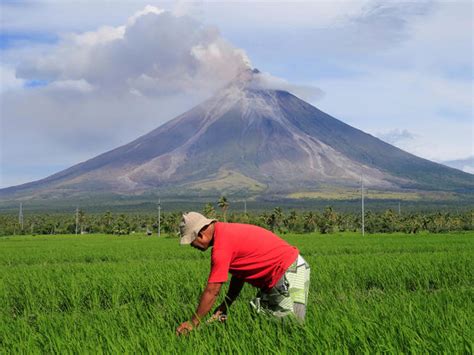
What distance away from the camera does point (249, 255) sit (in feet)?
15.1

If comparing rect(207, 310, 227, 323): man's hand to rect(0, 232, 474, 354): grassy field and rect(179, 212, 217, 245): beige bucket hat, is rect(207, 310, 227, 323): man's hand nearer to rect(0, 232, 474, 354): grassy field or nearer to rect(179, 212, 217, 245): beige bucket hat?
rect(0, 232, 474, 354): grassy field

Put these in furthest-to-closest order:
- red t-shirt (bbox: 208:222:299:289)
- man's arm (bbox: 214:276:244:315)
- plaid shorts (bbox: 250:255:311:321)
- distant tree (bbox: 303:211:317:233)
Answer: distant tree (bbox: 303:211:317:233), man's arm (bbox: 214:276:244:315), plaid shorts (bbox: 250:255:311:321), red t-shirt (bbox: 208:222:299:289)

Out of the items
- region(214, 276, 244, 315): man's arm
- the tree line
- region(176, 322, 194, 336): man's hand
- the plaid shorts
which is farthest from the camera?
the tree line

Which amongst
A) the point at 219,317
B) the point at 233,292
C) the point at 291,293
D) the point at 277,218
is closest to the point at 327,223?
the point at 277,218

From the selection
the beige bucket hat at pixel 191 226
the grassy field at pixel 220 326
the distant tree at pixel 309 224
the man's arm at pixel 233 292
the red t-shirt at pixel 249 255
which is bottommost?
the distant tree at pixel 309 224

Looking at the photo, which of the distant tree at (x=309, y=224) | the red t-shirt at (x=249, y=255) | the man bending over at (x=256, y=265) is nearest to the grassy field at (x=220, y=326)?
the man bending over at (x=256, y=265)

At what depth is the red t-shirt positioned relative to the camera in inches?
172

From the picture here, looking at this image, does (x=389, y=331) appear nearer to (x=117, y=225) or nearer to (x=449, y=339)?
(x=449, y=339)

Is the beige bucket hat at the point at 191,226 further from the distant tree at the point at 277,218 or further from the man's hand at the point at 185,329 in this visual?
the distant tree at the point at 277,218

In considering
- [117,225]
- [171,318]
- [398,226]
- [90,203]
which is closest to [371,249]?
[171,318]

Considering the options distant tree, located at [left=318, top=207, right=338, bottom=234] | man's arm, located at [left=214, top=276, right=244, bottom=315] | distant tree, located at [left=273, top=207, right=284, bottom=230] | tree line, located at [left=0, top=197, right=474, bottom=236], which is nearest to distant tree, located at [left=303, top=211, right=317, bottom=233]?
tree line, located at [left=0, top=197, right=474, bottom=236]

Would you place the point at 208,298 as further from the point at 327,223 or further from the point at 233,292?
the point at 327,223

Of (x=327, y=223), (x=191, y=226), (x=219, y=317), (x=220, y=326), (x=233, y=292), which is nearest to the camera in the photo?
(x=191, y=226)

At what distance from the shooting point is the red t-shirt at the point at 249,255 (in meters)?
4.36
